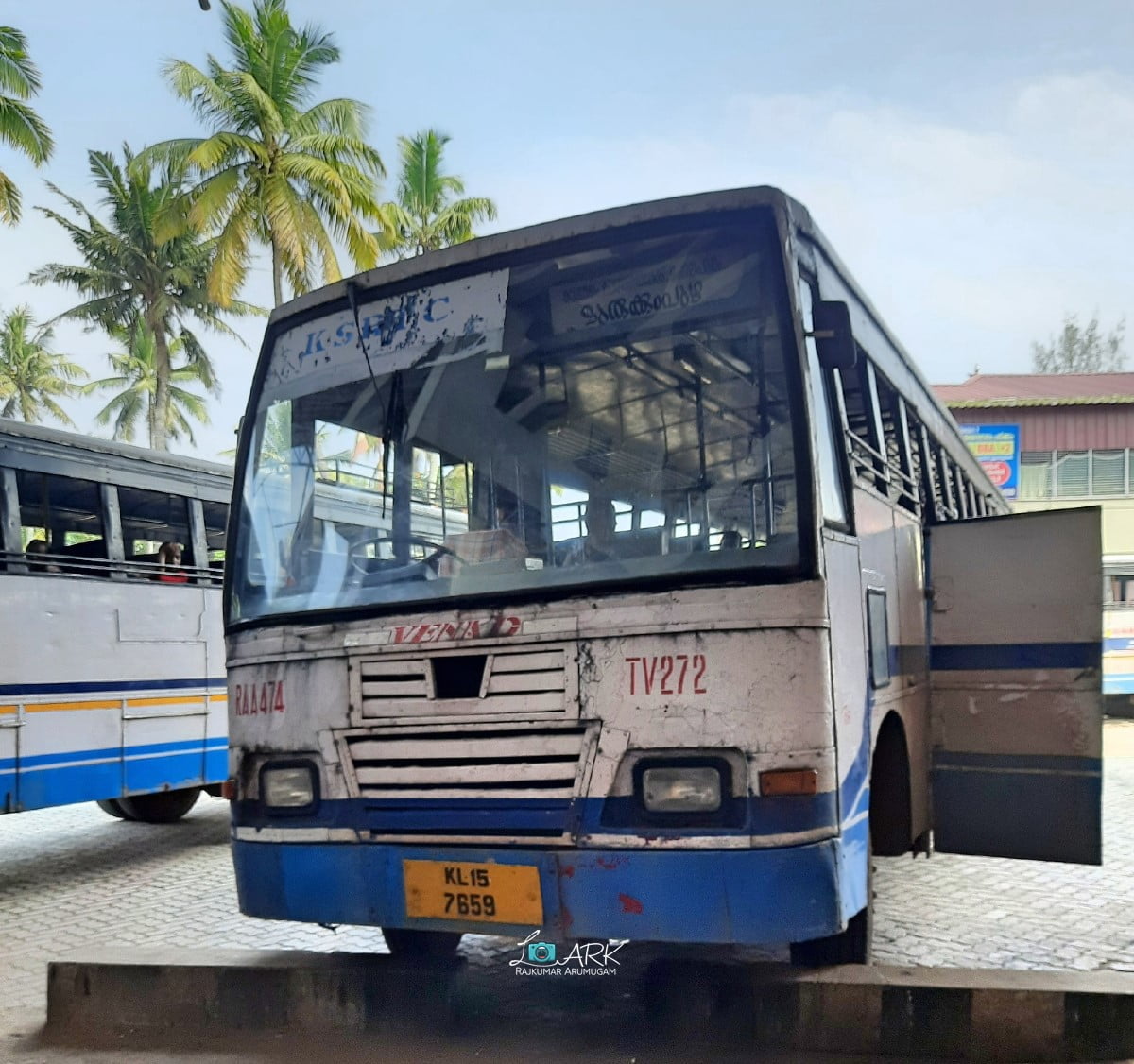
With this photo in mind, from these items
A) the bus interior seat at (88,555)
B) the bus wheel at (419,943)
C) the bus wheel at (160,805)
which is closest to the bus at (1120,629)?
the bus wheel at (160,805)

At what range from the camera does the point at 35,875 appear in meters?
8.25

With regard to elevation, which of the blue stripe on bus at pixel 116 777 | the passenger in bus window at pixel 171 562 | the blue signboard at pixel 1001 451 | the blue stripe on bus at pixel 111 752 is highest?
the blue signboard at pixel 1001 451

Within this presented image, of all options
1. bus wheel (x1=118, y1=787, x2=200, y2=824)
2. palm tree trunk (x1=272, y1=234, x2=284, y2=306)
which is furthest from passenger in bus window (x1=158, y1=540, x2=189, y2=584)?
palm tree trunk (x1=272, y1=234, x2=284, y2=306)

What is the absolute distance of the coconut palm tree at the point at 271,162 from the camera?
71.5 feet

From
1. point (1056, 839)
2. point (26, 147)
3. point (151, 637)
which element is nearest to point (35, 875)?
point (151, 637)

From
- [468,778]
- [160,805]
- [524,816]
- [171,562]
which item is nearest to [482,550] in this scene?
[468,778]

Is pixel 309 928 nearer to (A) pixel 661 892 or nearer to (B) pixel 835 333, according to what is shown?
(A) pixel 661 892

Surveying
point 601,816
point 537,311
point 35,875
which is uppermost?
point 537,311

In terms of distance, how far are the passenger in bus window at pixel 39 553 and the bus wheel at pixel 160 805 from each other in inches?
130

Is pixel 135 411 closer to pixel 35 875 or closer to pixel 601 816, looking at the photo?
pixel 35 875

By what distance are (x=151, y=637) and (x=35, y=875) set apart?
6.12ft

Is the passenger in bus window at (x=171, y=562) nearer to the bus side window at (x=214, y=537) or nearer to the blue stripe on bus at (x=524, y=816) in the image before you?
the bus side window at (x=214, y=537)

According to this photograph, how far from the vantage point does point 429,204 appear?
89.4 feet

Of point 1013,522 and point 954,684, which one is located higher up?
point 1013,522
